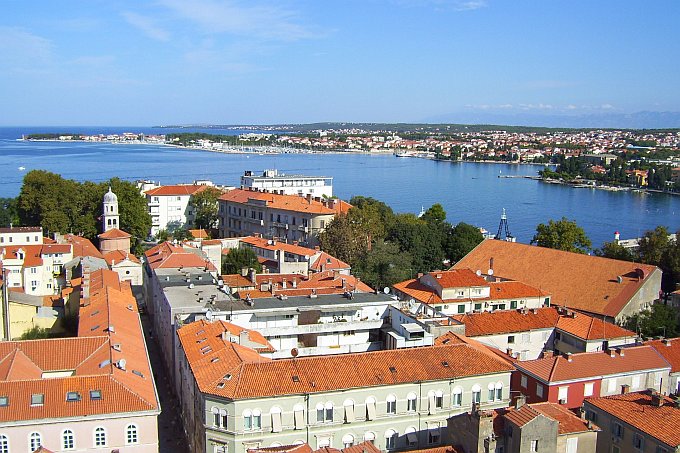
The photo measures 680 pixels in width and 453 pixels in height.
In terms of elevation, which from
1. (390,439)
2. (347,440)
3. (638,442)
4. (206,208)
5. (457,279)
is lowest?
(390,439)

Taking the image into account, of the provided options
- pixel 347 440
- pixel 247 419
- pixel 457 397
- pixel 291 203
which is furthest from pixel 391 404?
pixel 291 203

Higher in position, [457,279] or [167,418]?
[457,279]

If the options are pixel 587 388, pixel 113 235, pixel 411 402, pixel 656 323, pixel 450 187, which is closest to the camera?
pixel 411 402

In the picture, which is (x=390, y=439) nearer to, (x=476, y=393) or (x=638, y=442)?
(x=476, y=393)

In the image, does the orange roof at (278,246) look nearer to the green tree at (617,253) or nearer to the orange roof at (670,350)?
the green tree at (617,253)

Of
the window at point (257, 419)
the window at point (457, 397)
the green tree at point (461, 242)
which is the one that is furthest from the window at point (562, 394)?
the green tree at point (461, 242)

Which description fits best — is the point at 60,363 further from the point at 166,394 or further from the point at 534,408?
the point at 534,408

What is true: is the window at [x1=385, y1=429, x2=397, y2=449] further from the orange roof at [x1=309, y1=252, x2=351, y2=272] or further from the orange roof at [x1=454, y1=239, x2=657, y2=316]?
the orange roof at [x1=309, y1=252, x2=351, y2=272]

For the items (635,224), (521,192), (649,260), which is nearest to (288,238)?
(649,260)
